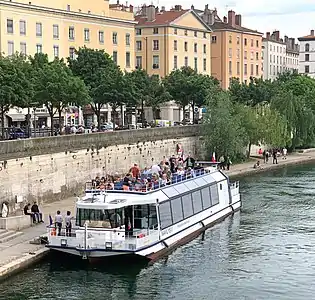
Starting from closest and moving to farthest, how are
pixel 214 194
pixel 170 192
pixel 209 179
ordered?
pixel 170 192, pixel 214 194, pixel 209 179

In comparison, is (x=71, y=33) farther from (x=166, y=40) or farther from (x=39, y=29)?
(x=166, y=40)

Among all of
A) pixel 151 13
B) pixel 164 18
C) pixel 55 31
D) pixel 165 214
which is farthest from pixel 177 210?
pixel 151 13

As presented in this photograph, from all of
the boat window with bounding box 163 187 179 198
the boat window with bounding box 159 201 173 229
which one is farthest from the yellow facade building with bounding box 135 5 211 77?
the boat window with bounding box 159 201 173 229

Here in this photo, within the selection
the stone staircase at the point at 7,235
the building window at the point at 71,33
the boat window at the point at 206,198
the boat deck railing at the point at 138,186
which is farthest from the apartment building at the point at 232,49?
the stone staircase at the point at 7,235

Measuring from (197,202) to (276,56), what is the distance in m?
116

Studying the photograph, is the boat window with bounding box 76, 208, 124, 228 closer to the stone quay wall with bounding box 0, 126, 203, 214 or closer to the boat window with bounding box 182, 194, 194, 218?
the boat window with bounding box 182, 194, 194, 218

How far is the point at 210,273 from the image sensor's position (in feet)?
94.8

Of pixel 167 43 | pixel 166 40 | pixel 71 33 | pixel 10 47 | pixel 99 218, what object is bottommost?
pixel 99 218

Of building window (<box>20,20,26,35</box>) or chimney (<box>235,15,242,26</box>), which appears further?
chimney (<box>235,15,242,26</box>)

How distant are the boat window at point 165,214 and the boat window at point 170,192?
21.6 inches

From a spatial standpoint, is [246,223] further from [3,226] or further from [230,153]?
[230,153]

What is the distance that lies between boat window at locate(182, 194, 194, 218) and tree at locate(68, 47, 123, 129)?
27.5 meters

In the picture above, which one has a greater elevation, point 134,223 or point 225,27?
point 225,27

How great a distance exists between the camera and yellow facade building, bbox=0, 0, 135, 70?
2879 inches
